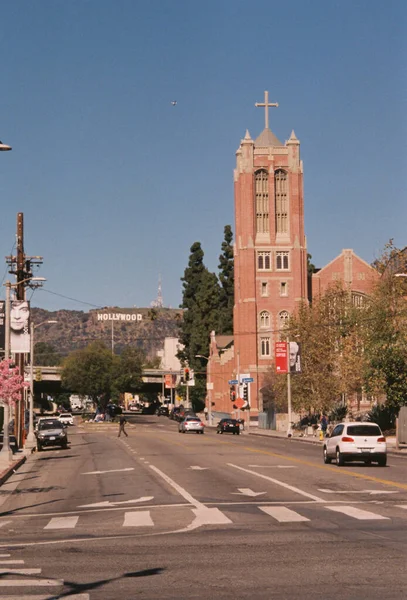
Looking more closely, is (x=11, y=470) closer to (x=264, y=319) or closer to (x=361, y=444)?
(x=361, y=444)

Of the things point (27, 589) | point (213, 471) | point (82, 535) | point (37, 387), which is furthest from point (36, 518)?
point (37, 387)

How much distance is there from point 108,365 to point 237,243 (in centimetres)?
2574

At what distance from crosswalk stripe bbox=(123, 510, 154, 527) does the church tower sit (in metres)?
104

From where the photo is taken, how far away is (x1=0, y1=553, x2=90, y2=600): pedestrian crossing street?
33.9 feet

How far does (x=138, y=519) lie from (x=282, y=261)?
110m

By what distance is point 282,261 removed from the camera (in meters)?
127

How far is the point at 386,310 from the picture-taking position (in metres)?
55.9

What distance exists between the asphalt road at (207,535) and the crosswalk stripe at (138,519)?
0.09ft

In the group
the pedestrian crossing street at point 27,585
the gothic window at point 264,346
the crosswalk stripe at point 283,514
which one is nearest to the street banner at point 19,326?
the crosswalk stripe at point 283,514

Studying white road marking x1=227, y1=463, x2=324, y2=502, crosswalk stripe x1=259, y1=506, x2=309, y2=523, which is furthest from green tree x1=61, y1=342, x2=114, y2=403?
crosswalk stripe x1=259, y1=506, x2=309, y2=523

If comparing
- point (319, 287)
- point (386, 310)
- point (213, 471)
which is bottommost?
point (213, 471)

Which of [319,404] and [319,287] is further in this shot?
[319,287]

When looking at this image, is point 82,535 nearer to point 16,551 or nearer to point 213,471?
point 16,551

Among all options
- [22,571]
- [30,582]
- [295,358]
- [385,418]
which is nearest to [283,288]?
[295,358]
